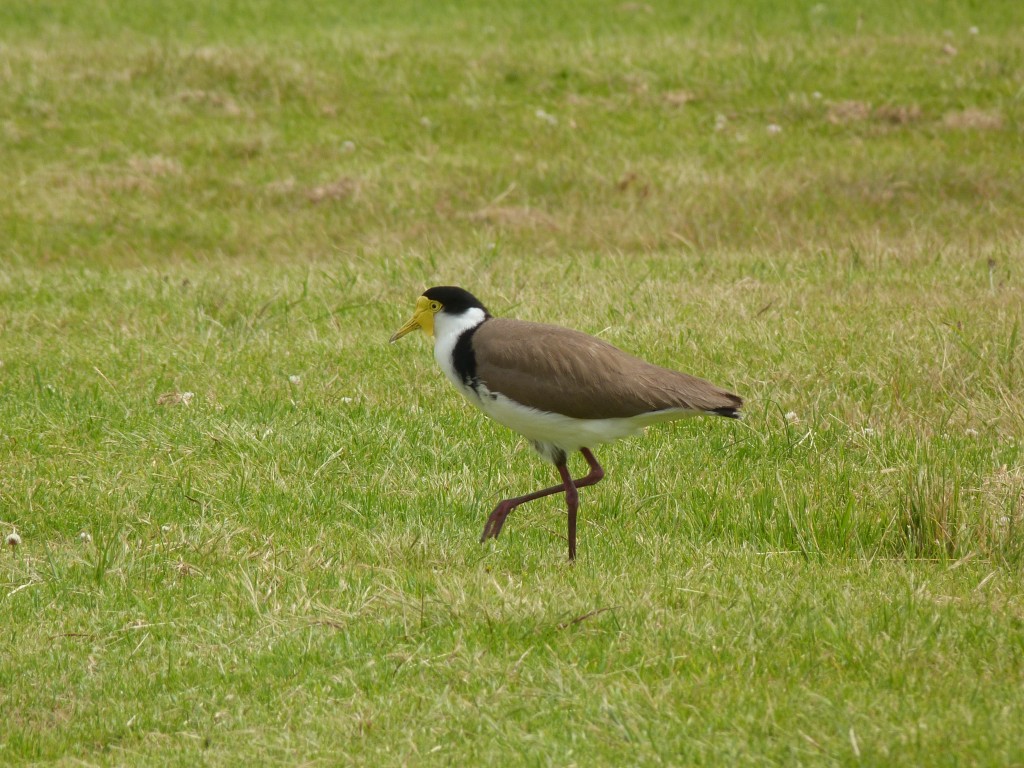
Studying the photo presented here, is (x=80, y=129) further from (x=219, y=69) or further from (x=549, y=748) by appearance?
(x=549, y=748)

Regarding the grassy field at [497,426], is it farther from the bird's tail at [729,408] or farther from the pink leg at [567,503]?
the bird's tail at [729,408]

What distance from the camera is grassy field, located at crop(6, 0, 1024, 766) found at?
4770 millimetres

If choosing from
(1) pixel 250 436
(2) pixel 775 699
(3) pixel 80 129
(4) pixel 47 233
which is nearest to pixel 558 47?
(3) pixel 80 129

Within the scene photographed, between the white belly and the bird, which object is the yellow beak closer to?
the bird

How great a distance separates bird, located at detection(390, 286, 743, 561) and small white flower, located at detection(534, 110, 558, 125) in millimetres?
10563

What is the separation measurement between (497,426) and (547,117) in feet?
30.9

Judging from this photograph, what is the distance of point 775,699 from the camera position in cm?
462

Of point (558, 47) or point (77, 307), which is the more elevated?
point (558, 47)

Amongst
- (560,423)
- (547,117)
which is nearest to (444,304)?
(560,423)

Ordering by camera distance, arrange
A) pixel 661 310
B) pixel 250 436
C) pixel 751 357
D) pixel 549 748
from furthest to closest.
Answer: pixel 661 310 < pixel 751 357 < pixel 250 436 < pixel 549 748

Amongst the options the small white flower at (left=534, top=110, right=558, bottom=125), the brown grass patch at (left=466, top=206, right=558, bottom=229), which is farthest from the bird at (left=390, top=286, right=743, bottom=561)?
the small white flower at (left=534, top=110, right=558, bottom=125)

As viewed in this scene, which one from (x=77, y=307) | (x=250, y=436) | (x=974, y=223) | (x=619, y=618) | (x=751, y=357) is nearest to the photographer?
(x=619, y=618)

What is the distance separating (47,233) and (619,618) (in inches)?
443

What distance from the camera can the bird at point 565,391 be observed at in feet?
19.9
